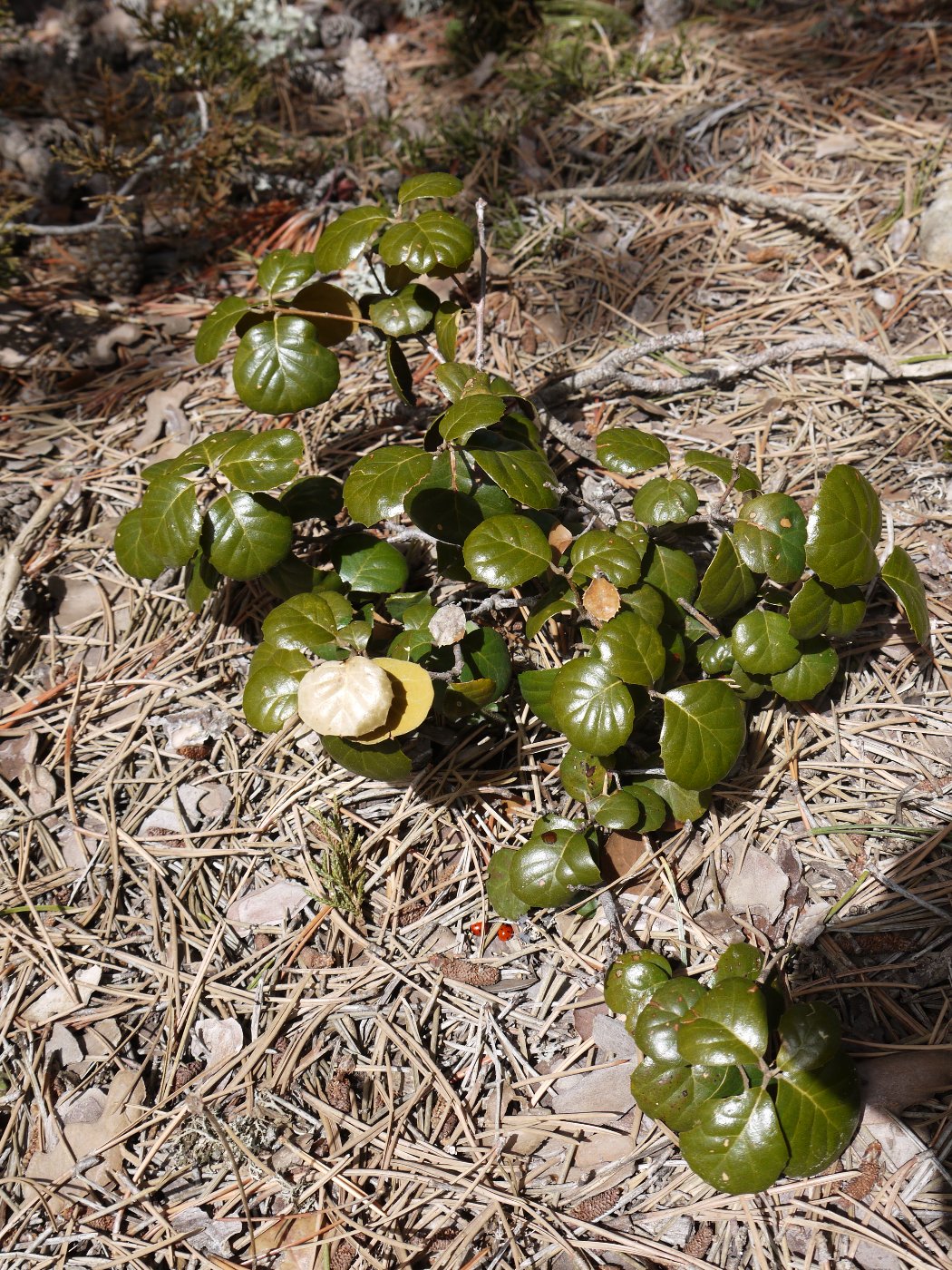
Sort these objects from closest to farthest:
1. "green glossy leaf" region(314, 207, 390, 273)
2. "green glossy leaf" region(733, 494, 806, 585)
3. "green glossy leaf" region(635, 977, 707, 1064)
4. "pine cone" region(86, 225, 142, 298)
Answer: "green glossy leaf" region(635, 977, 707, 1064) < "green glossy leaf" region(733, 494, 806, 585) < "green glossy leaf" region(314, 207, 390, 273) < "pine cone" region(86, 225, 142, 298)

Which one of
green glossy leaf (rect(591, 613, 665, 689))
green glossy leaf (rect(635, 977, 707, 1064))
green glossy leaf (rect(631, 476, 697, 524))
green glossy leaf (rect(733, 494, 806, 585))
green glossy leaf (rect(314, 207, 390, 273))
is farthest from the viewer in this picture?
green glossy leaf (rect(314, 207, 390, 273))

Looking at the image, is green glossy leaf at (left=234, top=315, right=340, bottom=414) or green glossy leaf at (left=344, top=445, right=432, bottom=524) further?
green glossy leaf at (left=234, top=315, right=340, bottom=414)

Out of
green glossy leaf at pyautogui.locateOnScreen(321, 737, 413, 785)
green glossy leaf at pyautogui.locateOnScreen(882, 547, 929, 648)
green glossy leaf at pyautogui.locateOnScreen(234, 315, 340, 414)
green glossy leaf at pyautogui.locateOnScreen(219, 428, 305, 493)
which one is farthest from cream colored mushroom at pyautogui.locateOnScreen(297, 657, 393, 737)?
green glossy leaf at pyautogui.locateOnScreen(882, 547, 929, 648)

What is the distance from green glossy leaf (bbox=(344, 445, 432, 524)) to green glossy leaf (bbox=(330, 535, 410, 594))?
0.79 feet

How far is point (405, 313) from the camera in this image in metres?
2.09

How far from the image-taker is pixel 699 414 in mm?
2592

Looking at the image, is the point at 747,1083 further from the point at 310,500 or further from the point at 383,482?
the point at 310,500

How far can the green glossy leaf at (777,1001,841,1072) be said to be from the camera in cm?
157

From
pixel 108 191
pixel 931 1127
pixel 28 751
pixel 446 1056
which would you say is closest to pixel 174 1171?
pixel 446 1056

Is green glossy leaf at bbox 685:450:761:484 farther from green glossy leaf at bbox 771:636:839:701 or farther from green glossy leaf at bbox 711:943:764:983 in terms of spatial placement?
green glossy leaf at bbox 711:943:764:983

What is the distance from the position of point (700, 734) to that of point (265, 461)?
1.04 m

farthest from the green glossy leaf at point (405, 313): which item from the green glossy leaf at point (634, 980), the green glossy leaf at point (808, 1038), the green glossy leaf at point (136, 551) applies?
the green glossy leaf at point (808, 1038)

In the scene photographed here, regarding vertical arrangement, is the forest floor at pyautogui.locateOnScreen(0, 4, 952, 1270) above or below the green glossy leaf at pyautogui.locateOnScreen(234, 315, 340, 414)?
below

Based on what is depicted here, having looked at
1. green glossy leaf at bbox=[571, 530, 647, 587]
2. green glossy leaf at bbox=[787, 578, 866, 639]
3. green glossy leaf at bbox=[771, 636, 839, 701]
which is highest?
green glossy leaf at bbox=[571, 530, 647, 587]
